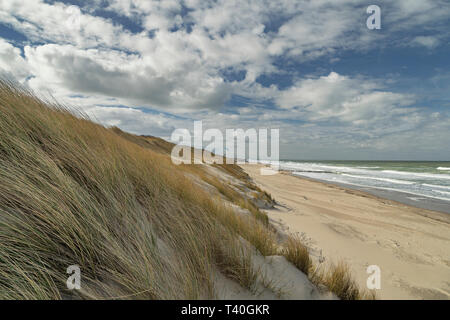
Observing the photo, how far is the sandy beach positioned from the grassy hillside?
1864 millimetres

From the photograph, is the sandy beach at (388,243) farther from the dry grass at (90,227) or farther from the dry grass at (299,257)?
the dry grass at (90,227)

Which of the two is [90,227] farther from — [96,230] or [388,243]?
[388,243]

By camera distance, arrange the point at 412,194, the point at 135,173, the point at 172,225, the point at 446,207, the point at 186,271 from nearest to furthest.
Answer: the point at 186,271 < the point at 172,225 < the point at 135,173 < the point at 446,207 < the point at 412,194

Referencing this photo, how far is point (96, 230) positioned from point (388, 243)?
620cm

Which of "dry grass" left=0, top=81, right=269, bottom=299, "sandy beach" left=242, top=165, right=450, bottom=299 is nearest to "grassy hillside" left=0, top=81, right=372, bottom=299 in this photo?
"dry grass" left=0, top=81, right=269, bottom=299

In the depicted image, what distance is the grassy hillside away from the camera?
152 cm

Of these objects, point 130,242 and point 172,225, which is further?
point 172,225

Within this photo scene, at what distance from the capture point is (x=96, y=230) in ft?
6.00

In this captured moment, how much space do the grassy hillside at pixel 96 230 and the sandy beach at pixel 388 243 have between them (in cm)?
186
